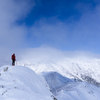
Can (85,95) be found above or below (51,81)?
below

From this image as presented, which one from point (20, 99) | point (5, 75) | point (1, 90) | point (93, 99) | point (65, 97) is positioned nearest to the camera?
point (20, 99)

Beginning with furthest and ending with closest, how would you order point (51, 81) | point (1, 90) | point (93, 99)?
point (51, 81), point (93, 99), point (1, 90)

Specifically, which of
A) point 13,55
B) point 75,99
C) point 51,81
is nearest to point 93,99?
point 75,99

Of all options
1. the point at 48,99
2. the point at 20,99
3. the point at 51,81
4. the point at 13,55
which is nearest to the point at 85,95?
the point at 13,55

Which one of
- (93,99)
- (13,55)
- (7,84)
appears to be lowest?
(93,99)

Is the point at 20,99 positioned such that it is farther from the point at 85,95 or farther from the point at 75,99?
the point at 85,95

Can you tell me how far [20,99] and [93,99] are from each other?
3069 centimetres

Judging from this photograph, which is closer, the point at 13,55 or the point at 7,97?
the point at 7,97

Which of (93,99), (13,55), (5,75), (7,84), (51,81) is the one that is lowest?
(93,99)

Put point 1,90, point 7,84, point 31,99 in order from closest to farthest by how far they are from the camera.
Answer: point 31,99, point 1,90, point 7,84

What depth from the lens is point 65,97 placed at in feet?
83.0

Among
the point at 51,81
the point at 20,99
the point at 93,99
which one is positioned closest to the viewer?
the point at 20,99

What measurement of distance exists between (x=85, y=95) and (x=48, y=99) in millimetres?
28769

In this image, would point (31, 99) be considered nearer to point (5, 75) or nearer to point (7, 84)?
point (7, 84)
